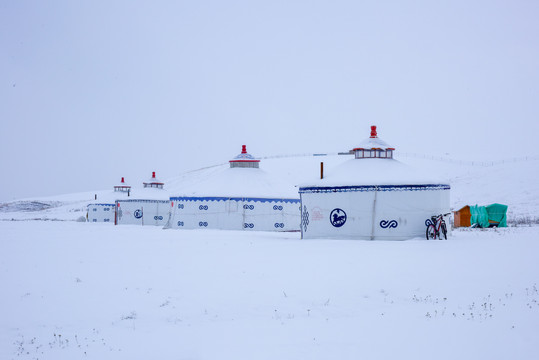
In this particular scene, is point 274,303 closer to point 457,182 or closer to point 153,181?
point 153,181

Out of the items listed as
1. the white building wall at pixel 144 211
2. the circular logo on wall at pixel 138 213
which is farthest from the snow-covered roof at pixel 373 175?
the circular logo on wall at pixel 138 213

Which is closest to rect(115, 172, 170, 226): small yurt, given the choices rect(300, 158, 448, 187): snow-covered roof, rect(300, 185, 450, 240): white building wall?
rect(300, 158, 448, 187): snow-covered roof

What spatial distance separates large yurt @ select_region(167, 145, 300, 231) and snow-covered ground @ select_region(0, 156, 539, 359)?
31.6 feet

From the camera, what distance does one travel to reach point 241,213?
22.0m

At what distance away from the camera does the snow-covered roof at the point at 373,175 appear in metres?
15.2

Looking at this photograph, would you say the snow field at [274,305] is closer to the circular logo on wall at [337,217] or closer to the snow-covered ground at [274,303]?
the snow-covered ground at [274,303]

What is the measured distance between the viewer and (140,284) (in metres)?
8.20

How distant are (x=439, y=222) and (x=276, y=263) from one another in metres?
6.95

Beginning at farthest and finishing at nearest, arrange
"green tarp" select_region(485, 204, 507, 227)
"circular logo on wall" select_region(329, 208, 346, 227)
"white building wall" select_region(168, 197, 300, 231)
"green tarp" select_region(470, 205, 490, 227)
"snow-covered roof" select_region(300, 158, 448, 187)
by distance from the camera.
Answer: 1. "green tarp" select_region(470, 205, 490, 227)
2. "green tarp" select_region(485, 204, 507, 227)
3. "white building wall" select_region(168, 197, 300, 231)
4. "circular logo on wall" select_region(329, 208, 346, 227)
5. "snow-covered roof" select_region(300, 158, 448, 187)

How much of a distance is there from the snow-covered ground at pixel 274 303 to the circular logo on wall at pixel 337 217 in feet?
10.3

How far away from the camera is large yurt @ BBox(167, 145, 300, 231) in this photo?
22.0m

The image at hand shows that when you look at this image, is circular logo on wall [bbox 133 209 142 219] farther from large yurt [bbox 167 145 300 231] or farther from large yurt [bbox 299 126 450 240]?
large yurt [bbox 299 126 450 240]

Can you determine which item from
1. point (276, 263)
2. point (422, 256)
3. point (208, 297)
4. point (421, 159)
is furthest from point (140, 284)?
point (421, 159)

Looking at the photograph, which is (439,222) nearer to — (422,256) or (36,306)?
(422,256)
